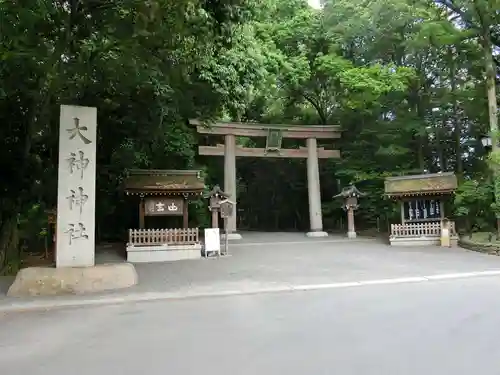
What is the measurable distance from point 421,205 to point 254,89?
31.7ft

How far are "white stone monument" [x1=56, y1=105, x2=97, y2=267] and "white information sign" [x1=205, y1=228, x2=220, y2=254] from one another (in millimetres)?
6121

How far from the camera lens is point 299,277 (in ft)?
35.8

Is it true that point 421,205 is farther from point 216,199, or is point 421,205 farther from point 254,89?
point 254,89

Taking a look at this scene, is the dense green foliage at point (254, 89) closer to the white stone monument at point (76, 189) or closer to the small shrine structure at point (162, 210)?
the white stone monument at point (76, 189)

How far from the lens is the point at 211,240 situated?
15711 mm

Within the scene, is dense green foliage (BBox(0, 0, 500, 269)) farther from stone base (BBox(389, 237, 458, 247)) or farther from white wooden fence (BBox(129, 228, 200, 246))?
white wooden fence (BBox(129, 228, 200, 246))

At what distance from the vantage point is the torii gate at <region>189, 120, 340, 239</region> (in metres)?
22.2

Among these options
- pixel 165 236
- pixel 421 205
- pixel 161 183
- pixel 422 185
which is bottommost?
pixel 165 236

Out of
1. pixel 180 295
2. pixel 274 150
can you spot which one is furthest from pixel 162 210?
pixel 274 150

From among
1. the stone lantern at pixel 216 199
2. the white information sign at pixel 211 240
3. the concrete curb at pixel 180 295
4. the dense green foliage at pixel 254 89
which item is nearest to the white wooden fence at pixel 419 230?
the dense green foliage at pixel 254 89

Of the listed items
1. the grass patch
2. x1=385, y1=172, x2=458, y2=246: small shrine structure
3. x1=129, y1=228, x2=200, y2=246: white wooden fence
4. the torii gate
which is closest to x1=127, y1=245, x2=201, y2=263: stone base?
x1=129, y1=228, x2=200, y2=246: white wooden fence

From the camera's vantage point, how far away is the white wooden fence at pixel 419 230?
60.6 ft

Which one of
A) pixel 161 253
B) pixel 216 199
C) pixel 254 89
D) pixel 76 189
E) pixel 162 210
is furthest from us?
pixel 216 199

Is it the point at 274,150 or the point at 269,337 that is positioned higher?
the point at 274,150
